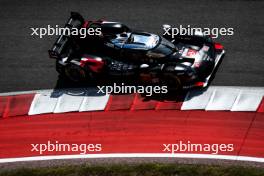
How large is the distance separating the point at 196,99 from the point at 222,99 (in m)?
0.92

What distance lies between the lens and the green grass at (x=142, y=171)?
1297 centimetres

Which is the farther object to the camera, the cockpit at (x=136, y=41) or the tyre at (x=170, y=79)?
the cockpit at (x=136, y=41)

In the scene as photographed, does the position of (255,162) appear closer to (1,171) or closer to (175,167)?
(175,167)

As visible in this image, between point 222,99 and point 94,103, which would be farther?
point 94,103

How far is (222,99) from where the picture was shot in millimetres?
15719

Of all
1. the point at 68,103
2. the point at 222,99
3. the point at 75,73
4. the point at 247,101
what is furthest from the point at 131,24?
the point at 247,101

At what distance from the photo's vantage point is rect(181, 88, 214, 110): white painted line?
15467 millimetres

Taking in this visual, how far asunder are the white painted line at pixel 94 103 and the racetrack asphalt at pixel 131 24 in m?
1.66

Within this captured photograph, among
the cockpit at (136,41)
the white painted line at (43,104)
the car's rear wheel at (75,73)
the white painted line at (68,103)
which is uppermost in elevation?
the cockpit at (136,41)

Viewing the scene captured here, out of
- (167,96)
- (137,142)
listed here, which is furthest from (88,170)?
(167,96)

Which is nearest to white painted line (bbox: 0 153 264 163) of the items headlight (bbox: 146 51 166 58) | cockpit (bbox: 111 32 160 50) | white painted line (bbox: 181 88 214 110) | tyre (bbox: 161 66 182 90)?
white painted line (bbox: 181 88 214 110)

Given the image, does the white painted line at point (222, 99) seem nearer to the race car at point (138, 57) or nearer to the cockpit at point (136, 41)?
the race car at point (138, 57)

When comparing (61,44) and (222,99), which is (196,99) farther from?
(61,44)

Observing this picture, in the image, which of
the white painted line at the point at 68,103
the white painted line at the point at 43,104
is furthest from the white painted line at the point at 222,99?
the white painted line at the point at 43,104
